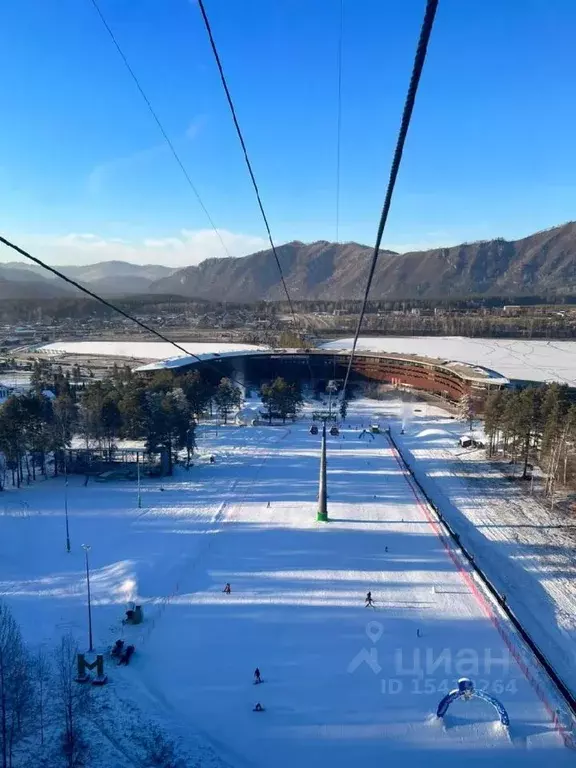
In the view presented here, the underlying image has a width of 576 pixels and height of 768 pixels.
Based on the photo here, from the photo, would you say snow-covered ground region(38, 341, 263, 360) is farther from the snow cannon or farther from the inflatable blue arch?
the inflatable blue arch

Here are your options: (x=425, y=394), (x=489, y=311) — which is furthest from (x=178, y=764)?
(x=489, y=311)

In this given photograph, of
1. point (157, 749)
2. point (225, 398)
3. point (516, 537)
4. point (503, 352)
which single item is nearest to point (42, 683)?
point (157, 749)

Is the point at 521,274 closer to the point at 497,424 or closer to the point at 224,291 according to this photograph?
the point at 224,291

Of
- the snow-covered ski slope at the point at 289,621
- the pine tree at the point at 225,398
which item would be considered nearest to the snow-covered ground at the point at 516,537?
the snow-covered ski slope at the point at 289,621

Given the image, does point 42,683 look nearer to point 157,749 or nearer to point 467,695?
point 157,749

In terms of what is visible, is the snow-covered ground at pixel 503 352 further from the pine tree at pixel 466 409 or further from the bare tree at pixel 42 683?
the bare tree at pixel 42 683
